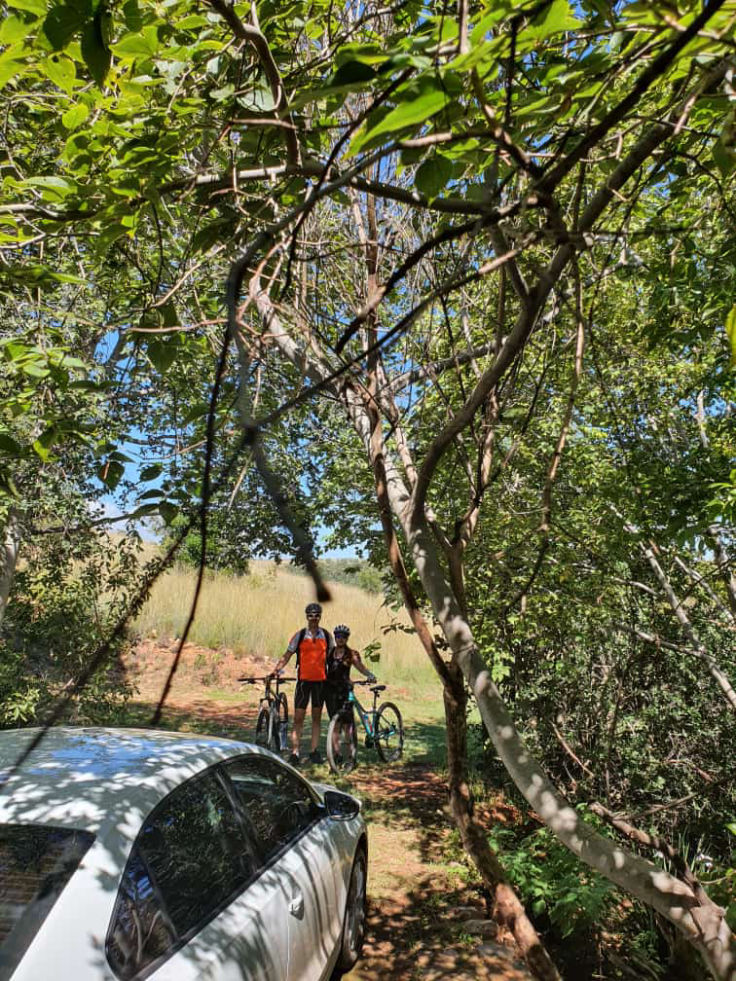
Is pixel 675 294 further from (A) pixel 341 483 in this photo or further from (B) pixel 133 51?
(A) pixel 341 483

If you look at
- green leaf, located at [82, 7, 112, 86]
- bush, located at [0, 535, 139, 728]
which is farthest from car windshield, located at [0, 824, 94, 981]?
bush, located at [0, 535, 139, 728]

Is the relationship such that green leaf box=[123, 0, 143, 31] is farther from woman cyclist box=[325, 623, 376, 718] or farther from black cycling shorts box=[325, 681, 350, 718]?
black cycling shorts box=[325, 681, 350, 718]

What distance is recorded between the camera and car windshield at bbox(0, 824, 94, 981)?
5.72ft

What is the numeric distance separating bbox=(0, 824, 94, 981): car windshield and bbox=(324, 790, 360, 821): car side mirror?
6.08ft

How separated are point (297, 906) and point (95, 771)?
40.6 inches

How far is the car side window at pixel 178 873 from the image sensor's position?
1885mm

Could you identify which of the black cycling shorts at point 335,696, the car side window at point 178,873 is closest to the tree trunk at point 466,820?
the car side window at point 178,873

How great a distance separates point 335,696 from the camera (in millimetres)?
7953

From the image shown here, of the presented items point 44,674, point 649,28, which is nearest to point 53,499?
point 44,674

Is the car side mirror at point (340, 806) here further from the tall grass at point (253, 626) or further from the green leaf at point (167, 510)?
the tall grass at point (253, 626)

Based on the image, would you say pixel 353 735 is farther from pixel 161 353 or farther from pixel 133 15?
pixel 133 15

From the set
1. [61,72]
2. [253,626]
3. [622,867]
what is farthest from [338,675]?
[253,626]

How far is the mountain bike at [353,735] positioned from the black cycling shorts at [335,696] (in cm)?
7

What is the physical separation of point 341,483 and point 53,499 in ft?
8.32
